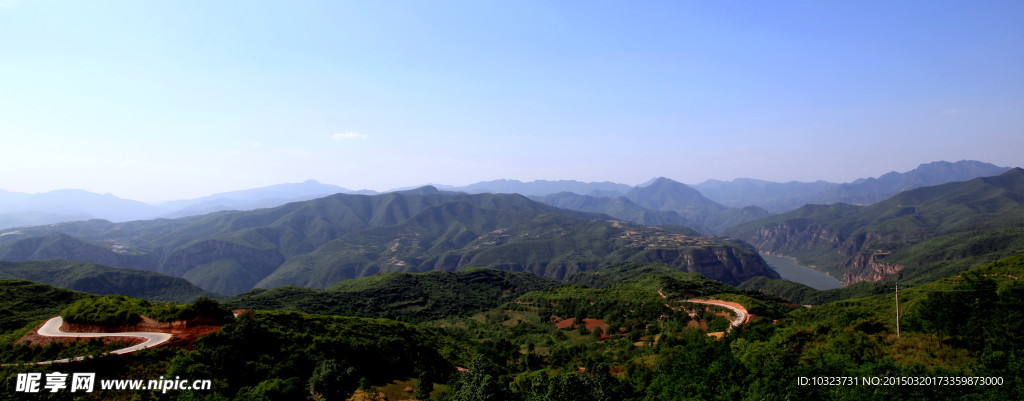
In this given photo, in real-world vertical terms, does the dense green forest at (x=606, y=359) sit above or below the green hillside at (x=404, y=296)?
above

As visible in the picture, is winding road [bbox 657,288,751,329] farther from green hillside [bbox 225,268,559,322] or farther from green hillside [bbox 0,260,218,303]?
green hillside [bbox 0,260,218,303]

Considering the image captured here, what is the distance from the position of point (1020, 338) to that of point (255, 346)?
5996 centimetres

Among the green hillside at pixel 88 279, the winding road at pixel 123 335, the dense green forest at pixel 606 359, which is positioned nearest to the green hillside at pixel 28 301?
the dense green forest at pixel 606 359

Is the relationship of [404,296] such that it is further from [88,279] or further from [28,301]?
[88,279]

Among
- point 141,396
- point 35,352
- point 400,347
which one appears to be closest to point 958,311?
point 400,347

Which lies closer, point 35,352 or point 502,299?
point 35,352

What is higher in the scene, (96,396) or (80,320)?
(80,320)

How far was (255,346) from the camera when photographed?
3878 cm

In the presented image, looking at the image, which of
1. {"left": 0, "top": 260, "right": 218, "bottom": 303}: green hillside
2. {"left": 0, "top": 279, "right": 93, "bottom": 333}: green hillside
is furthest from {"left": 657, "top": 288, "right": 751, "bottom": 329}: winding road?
{"left": 0, "top": 260, "right": 218, "bottom": 303}: green hillside

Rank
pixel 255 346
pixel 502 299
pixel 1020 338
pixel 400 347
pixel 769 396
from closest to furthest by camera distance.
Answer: pixel 769 396
pixel 1020 338
pixel 255 346
pixel 400 347
pixel 502 299

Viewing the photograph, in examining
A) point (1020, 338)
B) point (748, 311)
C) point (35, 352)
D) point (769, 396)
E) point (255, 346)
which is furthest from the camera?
point (748, 311)

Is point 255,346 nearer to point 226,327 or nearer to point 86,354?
point 226,327

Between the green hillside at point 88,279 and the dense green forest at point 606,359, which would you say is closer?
the dense green forest at point 606,359

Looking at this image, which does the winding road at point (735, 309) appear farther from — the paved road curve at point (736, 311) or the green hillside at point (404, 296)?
the green hillside at point (404, 296)
